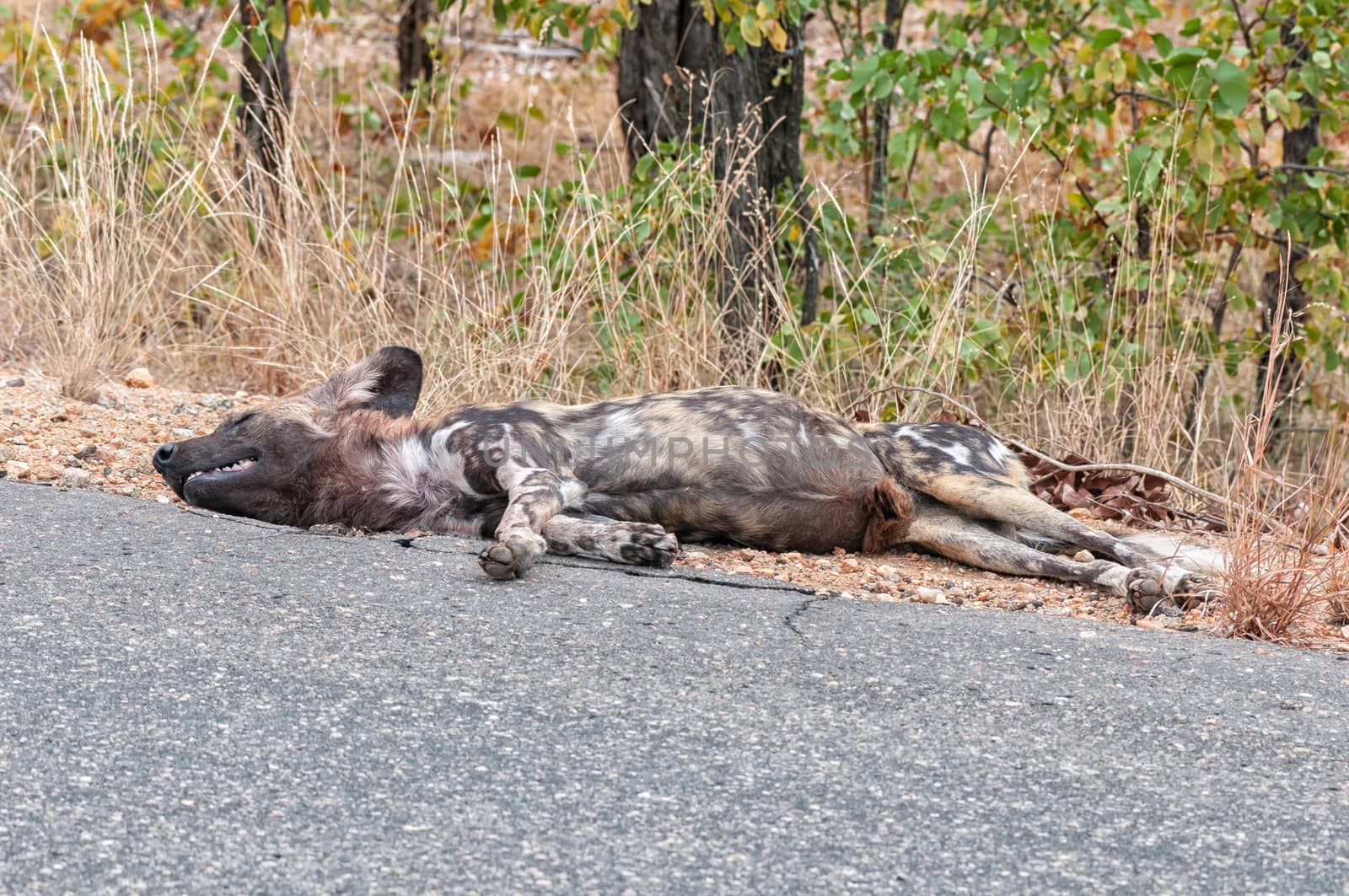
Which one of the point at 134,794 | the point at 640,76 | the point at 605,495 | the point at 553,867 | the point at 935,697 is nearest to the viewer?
the point at 553,867

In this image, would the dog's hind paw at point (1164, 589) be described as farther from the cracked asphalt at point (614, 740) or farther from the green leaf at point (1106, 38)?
the green leaf at point (1106, 38)

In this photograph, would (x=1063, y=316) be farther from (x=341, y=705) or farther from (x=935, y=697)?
(x=341, y=705)

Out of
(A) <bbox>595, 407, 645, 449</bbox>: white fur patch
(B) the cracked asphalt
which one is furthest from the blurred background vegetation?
(B) the cracked asphalt

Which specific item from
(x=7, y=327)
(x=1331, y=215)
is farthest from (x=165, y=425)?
(x=1331, y=215)

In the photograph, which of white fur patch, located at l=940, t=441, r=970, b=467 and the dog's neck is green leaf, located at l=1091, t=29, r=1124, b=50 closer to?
white fur patch, located at l=940, t=441, r=970, b=467

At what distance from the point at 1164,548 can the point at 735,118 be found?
3351 mm

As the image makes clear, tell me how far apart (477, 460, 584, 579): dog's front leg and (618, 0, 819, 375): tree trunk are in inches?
85.9

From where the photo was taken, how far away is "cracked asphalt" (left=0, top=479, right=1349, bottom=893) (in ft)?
7.06

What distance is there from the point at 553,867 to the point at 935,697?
3.40 ft

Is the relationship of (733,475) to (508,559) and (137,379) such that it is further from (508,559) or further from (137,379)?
(137,379)

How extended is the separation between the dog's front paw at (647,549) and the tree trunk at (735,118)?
2457mm

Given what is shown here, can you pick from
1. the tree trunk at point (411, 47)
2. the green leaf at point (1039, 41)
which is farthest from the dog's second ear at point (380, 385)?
the tree trunk at point (411, 47)

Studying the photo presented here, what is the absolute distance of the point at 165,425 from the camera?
5418 millimetres

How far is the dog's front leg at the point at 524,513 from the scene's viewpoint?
356 centimetres
